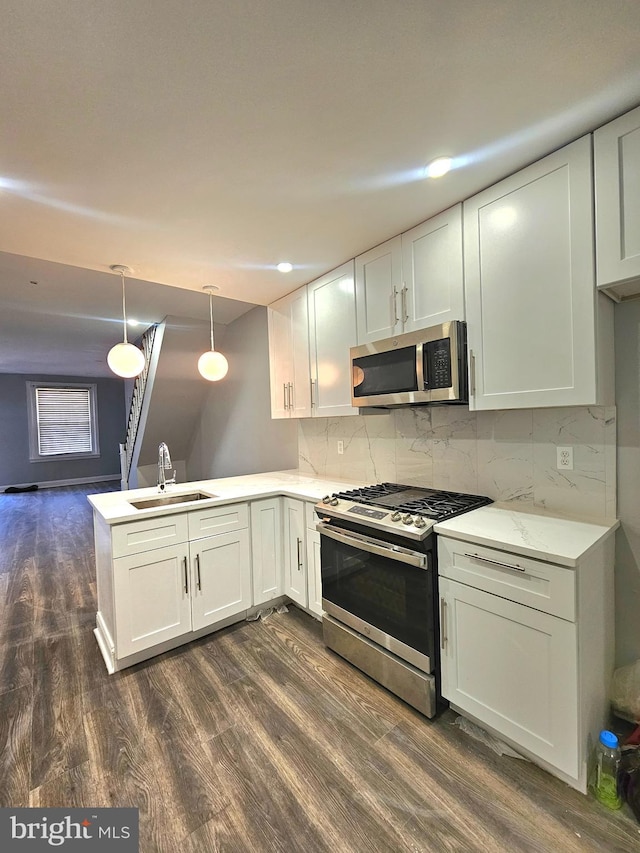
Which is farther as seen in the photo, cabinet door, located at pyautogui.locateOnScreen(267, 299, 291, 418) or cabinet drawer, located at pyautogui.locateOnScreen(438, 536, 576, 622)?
cabinet door, located at pyautogui.locateOnScreen(267, 299, 291, 418)

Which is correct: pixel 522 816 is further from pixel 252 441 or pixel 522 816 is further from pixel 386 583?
pixel 252 441

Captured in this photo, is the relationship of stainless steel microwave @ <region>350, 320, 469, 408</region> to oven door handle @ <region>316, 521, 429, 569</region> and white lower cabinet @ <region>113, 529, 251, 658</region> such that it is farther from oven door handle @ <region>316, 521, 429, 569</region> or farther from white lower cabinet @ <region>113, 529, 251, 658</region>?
white lower cabinet @ <region>113, 529, 251, 658</region>

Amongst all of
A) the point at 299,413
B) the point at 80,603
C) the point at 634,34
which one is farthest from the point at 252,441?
the point at 634,34

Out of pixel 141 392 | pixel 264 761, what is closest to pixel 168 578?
pixel 264 761

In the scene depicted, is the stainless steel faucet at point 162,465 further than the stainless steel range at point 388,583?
Yes

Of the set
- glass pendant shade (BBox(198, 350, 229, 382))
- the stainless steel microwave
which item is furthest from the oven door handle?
glass pendant shade (BBox(198, 350, 229, 382))

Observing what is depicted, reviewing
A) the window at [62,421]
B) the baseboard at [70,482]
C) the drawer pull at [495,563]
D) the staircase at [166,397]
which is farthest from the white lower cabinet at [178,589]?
the window at [62,421]

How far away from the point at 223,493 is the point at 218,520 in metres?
0.23

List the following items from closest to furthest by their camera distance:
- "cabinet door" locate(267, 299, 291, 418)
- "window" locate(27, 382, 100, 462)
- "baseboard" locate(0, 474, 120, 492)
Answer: "cabinet door" locate(267, 299, 291, 418) → "baseboard" locate(0, 474, 120, 492) → "window" locate(27, 382, 100, 462)

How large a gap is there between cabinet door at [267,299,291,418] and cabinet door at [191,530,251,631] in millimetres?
1193

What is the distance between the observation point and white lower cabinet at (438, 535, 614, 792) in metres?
1.31

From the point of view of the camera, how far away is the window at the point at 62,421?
27.3 feet

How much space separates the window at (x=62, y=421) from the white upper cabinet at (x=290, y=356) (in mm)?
7661

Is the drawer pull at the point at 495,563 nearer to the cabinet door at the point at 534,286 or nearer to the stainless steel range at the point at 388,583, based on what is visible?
the stainless steel range at the point at 388,583
